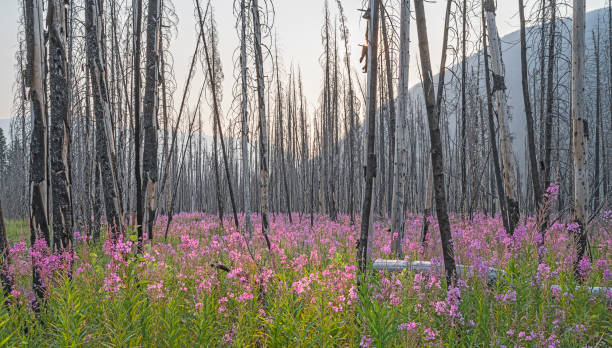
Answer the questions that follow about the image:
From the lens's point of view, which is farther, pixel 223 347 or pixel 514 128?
pixel 514 128

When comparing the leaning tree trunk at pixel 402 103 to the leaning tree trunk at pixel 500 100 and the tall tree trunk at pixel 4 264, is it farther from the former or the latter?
the tall tree trunk at pixel 4 264

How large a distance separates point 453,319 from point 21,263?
5389mm

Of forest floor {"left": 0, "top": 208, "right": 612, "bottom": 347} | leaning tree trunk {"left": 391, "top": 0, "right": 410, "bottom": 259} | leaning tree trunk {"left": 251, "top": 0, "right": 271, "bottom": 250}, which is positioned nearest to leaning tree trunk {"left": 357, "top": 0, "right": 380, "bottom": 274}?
forest floor {"left": 0, "top": 208, "right": 612, "bottom": 347}

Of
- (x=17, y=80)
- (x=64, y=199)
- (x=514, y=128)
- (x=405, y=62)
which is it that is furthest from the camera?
(x=514, y=128)

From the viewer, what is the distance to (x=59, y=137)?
13.7 ft

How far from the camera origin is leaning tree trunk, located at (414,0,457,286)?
153 inches

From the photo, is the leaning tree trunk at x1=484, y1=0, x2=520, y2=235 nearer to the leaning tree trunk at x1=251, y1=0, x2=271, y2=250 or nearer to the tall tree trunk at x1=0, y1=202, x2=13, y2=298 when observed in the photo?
the leaning tree trunk at x1=251, y1=0, x2=271, y2=250

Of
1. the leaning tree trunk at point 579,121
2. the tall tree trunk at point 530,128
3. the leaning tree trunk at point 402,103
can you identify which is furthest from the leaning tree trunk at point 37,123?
the tall tree trunk at point 530,128

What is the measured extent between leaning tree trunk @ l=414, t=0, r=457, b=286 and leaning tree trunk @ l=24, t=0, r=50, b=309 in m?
4.40

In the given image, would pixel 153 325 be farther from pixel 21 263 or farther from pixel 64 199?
pixel 21 263

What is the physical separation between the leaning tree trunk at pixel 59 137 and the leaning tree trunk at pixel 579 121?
7315mm

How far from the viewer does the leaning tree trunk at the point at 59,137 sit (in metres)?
4.15

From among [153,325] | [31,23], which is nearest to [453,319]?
[153,325]

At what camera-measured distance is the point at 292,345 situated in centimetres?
346
